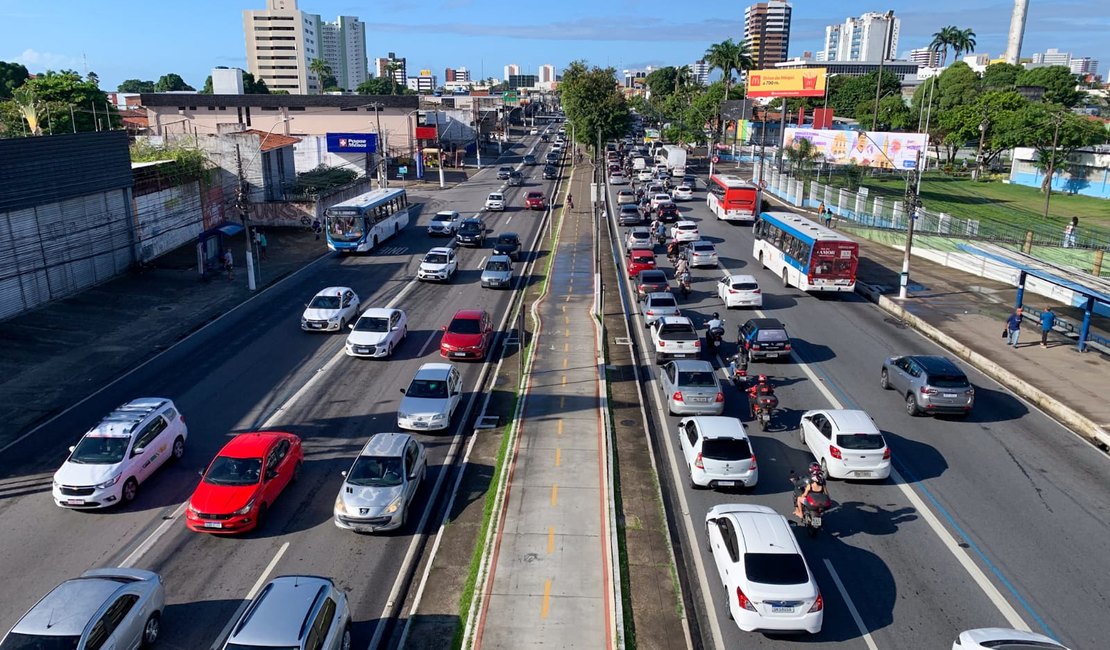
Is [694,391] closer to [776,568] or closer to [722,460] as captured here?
[722,460]

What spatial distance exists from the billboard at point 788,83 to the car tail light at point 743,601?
290ft

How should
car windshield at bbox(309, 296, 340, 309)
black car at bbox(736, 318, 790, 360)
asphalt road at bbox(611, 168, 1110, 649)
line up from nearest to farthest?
asphalt road at bbox(611, 168, 1110, 649)
black car at bbox(736, 318, 790, 360)
car windshield at bbox(309, 296, 340, 309)

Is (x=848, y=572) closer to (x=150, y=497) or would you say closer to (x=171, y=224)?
(x=150, y=497)

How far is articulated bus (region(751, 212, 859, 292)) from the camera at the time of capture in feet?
123

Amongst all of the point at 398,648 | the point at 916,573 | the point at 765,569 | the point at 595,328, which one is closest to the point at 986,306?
the point at 595,328

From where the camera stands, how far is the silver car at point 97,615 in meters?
11.6

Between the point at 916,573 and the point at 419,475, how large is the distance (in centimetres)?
1135

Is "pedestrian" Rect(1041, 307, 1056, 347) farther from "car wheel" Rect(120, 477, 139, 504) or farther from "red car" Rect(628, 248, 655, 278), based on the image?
"car wheel" Rect(120, 477, 139, 504)

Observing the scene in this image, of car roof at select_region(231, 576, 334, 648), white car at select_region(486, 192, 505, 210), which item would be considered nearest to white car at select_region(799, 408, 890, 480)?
car roof at select_region(231, 576, 334, 648)

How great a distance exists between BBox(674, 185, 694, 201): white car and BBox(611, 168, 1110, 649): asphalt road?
159 feet

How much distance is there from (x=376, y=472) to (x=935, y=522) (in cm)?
1308

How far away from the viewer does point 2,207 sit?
3231 centimetres

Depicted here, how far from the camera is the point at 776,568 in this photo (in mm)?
13906

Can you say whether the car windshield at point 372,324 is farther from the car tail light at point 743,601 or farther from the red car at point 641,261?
the car tail light at point 743,601
